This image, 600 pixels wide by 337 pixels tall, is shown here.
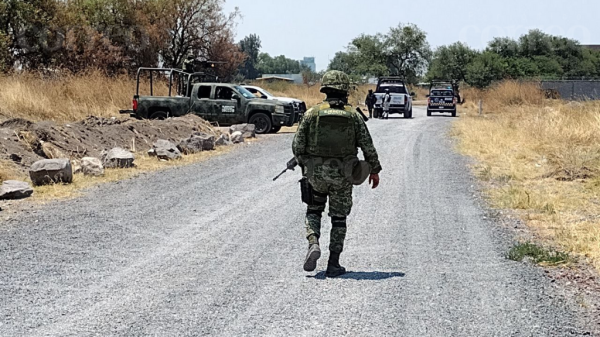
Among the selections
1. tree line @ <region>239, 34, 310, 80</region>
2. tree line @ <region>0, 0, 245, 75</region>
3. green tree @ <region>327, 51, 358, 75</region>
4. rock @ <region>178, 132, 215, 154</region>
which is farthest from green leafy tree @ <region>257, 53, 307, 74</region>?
rock @ <region>178, 132, 215, 154</region>

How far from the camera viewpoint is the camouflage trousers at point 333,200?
6656 mm

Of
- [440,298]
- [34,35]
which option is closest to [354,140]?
[440,298]

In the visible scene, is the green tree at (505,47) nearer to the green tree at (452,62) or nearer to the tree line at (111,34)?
the green tree at (452,62)

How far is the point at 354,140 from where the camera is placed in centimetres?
667

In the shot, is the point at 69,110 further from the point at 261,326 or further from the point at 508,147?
the point at 261,326

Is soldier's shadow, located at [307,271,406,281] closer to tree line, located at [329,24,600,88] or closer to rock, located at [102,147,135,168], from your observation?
rock, located at [102,147,135,168]

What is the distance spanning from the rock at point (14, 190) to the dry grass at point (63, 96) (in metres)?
7.70

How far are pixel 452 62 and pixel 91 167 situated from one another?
7347 centimetres

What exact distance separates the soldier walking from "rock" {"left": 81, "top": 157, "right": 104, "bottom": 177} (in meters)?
7.86

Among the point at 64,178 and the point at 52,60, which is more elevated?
the point at 52,60

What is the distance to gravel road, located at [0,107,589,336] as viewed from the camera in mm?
5281

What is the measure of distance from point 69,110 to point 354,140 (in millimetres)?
18349

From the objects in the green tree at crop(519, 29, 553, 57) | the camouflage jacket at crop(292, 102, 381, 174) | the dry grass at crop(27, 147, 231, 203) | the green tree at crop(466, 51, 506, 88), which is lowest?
the dry grass at crop(27, 147, 231, 203)

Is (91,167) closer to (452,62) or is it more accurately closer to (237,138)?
(237,138)
